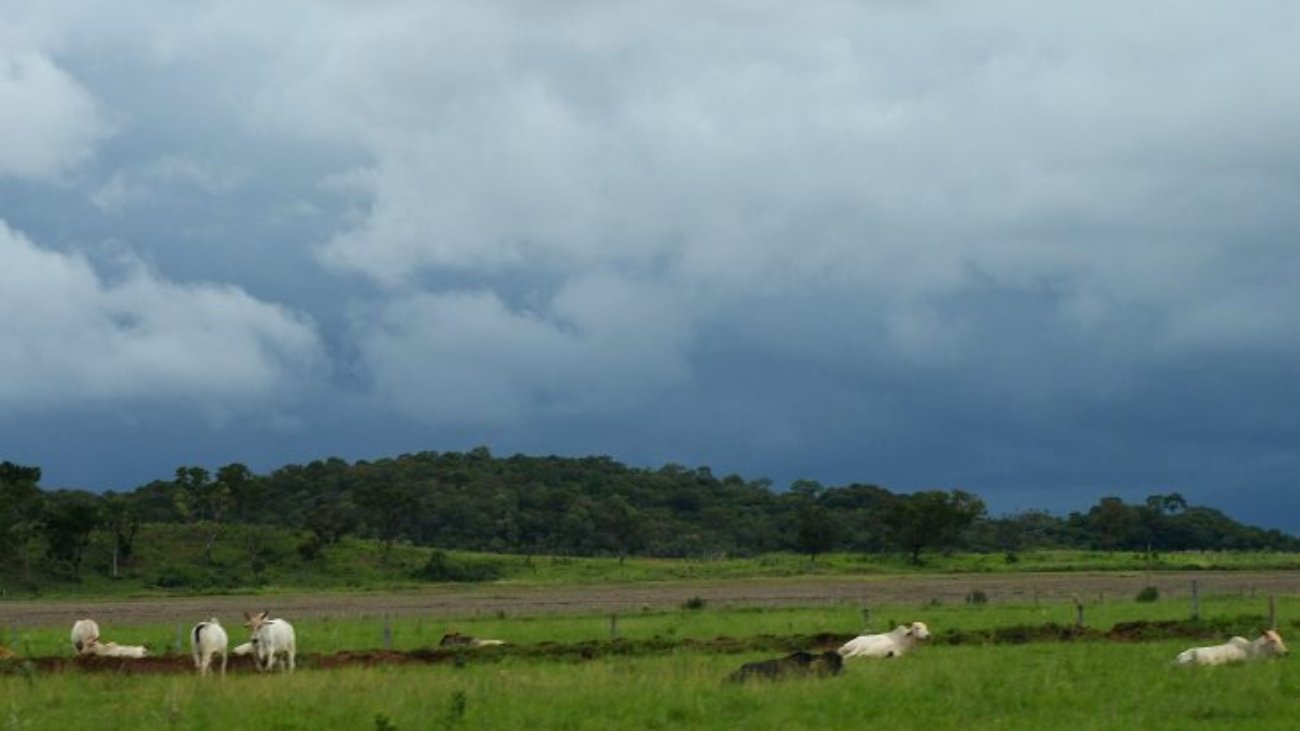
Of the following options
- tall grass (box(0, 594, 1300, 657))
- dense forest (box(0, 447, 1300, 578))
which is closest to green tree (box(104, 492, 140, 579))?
dense forest (box(0, 447, 1300, 578))

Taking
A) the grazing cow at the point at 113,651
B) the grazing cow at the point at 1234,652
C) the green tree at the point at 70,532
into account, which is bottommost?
the grazing cow at the point at 113,651

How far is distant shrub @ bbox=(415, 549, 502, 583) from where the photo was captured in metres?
110

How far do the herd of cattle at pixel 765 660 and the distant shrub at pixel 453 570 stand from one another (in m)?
71.1

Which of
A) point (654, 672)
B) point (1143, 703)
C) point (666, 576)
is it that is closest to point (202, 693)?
point (654, 672)

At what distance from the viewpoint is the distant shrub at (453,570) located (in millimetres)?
110438

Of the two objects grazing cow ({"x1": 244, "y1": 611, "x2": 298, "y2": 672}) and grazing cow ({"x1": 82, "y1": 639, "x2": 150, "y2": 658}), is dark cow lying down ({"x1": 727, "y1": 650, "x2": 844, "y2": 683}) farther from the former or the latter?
grazing cow ({"x1": 82, "y1": 639, "x2": 150, "y2": 658})

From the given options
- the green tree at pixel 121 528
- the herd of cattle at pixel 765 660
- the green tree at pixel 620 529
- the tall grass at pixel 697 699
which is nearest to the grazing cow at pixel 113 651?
the herd of cattle at pixel 765 660

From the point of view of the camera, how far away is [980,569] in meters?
106

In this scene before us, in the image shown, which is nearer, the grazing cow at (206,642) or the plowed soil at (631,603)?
the grazing cow at (206,642)

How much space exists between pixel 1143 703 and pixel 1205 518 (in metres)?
175

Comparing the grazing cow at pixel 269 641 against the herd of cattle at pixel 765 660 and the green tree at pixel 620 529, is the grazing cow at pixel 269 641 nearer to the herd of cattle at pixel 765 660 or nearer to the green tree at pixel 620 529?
the herd of cattle at pixel 765 660

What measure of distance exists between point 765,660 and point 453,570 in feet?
276

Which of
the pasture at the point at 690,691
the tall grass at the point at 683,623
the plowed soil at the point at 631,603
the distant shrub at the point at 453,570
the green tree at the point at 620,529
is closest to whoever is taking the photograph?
the pasture at the point at 690,691

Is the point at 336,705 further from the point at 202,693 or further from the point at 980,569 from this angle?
the point at 980,569
